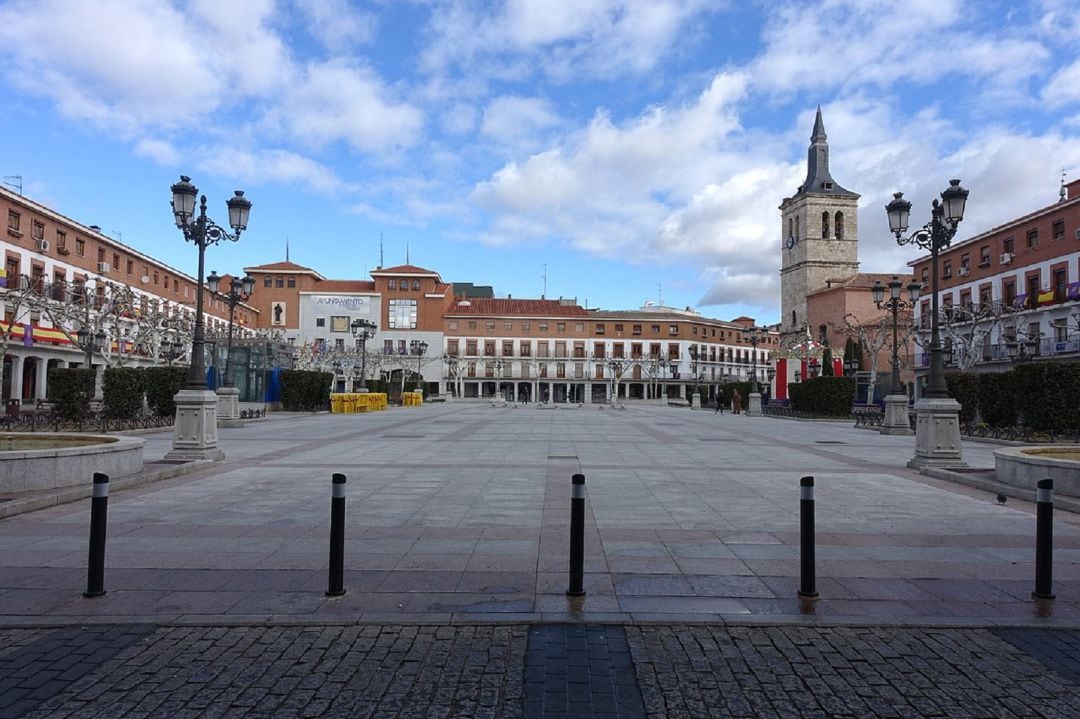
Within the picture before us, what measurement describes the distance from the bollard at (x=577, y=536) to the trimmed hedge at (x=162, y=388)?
20.0 metres

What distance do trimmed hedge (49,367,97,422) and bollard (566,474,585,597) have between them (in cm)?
1956

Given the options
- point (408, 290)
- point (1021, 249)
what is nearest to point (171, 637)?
point (1021, 249)

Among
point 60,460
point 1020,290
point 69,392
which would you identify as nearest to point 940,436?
point 60,460

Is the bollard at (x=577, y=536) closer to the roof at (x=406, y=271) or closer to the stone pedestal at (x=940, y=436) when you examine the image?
the stone pedestal at (x=940, y=436)

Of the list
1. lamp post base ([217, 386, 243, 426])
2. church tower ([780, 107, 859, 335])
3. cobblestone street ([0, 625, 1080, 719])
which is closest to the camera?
cobblestone street ([0, 625, 1080, 719])

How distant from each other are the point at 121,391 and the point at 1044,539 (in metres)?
21.8

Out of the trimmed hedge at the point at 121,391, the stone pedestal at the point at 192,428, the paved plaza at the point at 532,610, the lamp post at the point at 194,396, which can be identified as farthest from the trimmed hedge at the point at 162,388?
the paved plaza at the point at 532,610

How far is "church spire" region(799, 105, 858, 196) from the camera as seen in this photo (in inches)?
3204

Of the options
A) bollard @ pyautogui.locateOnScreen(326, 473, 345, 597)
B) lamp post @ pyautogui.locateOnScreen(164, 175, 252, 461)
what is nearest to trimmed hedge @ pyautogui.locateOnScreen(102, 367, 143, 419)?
lamp post @ pyautogui.locateOnScreen(164, 175, 252, 461)

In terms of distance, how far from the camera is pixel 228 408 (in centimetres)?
2289

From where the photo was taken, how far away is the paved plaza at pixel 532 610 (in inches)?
132

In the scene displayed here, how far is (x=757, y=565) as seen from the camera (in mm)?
5598

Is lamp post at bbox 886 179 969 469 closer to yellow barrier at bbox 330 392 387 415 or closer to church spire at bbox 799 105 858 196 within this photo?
yellow barrier at bbox 330 392 387 415

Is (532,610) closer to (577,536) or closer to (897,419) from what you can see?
(577,536)
